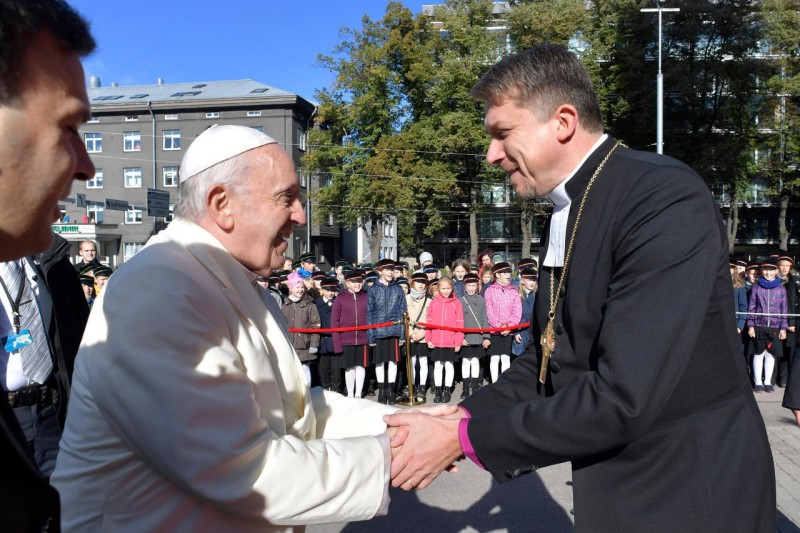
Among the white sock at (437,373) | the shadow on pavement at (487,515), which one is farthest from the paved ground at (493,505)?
the white sock at (437,373)

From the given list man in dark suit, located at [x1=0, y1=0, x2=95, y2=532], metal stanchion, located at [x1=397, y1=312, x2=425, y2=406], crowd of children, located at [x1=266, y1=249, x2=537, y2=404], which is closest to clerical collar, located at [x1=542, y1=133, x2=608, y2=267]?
man in dark suit, located at [x1=0, y1=0, x2=95, y2=532]

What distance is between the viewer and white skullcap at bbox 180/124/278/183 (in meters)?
2.21

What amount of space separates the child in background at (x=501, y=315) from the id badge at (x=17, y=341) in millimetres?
7703

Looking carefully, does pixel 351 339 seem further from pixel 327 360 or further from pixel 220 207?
pixel 220 207

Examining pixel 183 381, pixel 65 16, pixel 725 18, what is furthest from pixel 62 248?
pixel 725 18

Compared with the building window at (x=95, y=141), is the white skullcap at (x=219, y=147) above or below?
below

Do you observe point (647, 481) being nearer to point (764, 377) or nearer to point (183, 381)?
point (183, 381)

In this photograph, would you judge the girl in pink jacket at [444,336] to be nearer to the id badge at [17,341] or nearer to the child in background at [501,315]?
the child in background at [501,315]

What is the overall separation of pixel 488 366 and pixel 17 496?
1048 cm

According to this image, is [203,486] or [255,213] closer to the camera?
[203,486]

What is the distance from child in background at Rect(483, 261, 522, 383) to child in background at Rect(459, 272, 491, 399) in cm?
13

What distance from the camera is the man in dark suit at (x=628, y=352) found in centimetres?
186

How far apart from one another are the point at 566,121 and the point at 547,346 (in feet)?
2.53

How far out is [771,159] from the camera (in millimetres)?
36125
